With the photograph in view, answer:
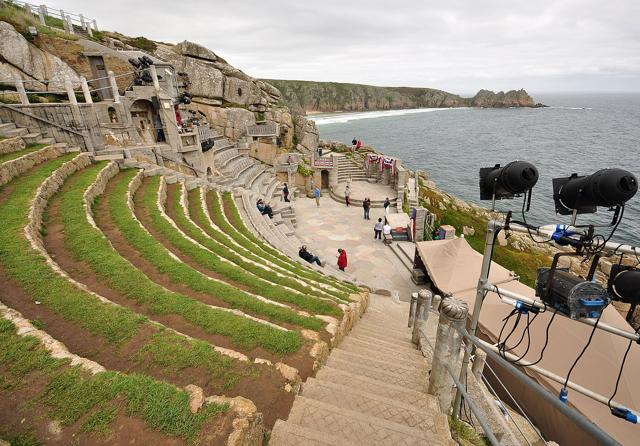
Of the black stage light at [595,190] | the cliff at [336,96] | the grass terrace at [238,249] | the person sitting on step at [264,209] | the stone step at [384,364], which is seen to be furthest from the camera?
the cliff at [336,96]

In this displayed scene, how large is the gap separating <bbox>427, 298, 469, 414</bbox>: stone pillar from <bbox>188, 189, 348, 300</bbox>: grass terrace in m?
Answer: 4.48

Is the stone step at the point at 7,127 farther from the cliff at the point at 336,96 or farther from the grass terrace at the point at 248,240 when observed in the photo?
the cliff at the point at 336,96

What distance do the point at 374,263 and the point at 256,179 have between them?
15.6 m

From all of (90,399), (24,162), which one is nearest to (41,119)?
(24,162)

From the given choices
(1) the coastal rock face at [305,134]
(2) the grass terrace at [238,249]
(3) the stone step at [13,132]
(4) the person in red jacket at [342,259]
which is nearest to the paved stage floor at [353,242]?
(4) the person in red jacket at [342,259]

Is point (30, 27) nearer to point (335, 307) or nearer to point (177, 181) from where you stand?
point (177, 181)

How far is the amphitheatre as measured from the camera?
377 cm

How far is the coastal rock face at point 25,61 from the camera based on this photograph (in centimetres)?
2205

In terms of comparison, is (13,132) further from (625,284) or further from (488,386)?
(625,284)

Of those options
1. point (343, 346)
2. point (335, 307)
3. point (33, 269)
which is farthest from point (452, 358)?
point (33, 269)

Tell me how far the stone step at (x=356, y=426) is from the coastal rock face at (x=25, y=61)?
27474 mm

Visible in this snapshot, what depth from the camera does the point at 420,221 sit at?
18406 mm

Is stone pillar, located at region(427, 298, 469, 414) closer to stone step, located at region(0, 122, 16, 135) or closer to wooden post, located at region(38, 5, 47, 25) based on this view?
stone step, located at region(0, 122, 16, 135)

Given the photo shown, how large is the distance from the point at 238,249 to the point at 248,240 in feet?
5.92
